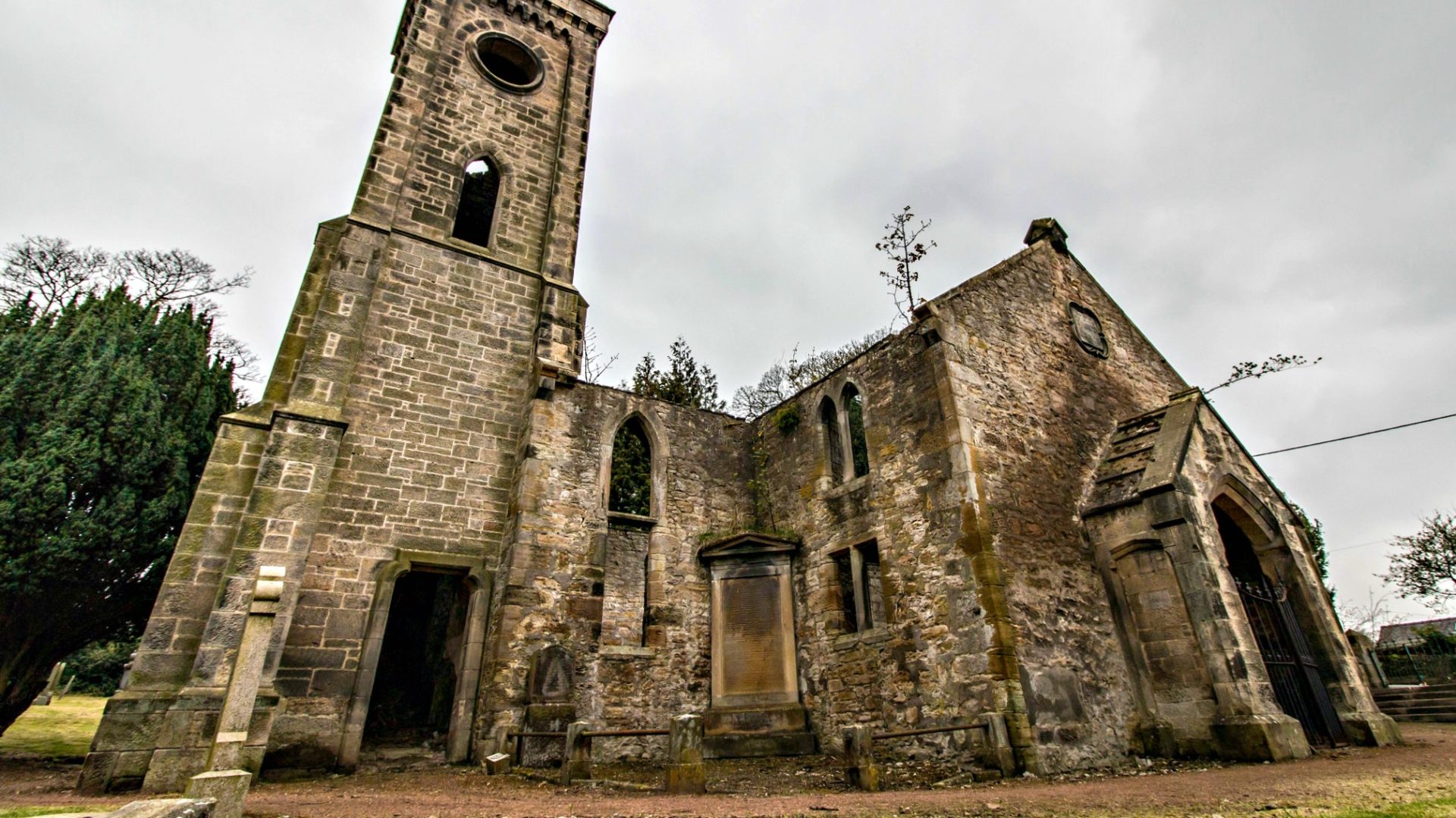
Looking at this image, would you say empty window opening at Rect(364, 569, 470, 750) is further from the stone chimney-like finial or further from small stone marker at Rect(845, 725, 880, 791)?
the stone chimney-like finial

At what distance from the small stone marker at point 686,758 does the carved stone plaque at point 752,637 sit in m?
3.95

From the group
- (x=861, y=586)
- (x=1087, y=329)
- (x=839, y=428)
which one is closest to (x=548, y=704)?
(x=861, y=586)

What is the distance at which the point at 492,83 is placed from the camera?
14.4 m

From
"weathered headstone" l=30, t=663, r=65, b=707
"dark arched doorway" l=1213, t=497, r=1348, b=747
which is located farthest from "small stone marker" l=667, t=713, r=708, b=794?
"weathered headstone" l=30, t=663, r=65, b=707

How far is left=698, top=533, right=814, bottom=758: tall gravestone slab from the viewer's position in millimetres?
10398

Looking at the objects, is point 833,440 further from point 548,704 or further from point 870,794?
point 870,794

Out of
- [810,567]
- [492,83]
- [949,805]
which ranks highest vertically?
[492,83]

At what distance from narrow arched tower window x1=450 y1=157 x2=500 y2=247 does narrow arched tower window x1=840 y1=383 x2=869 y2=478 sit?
805 centimetres

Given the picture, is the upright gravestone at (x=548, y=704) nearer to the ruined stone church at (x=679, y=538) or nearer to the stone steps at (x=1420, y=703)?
the ruined stone church at (x=679, y=538)

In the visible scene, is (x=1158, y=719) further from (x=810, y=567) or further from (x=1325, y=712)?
(x=810, y=567)

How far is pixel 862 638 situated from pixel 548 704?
15.0 ft

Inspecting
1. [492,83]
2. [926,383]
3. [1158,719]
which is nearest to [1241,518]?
[1158,719]

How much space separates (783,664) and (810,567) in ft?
5.31

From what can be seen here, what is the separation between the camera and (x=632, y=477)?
1340cm
